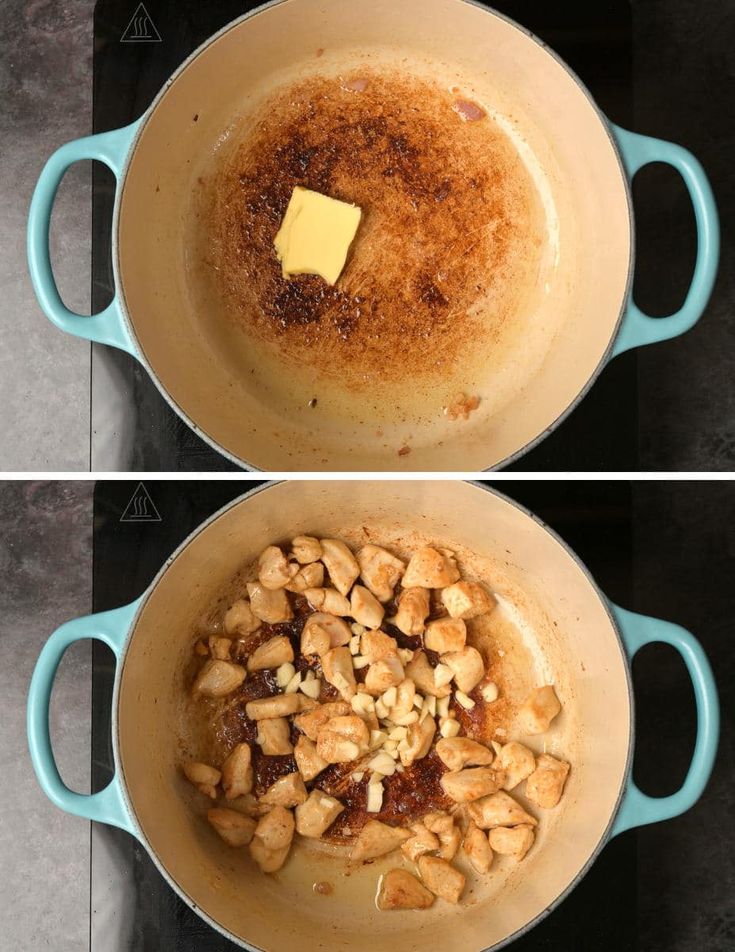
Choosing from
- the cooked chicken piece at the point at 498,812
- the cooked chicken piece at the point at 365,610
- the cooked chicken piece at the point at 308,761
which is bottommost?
the cooked chicken piece at the point at 498,812

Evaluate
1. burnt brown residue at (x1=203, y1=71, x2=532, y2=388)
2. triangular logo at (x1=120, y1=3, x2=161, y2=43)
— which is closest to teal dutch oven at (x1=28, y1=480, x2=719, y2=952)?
burnt brown residue at (x1=203, y1=71, x2=532, y2=388)

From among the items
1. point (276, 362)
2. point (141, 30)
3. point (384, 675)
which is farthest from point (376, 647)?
point (141, 30)

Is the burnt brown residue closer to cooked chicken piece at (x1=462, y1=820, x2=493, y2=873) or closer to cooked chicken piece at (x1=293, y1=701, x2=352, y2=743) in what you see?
cooked chicken piece at (x1=293, y1=701, x2=352, y2=743)

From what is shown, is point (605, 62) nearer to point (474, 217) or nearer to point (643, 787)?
point (474, 217)

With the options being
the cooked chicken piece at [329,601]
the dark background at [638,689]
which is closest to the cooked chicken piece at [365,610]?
the cooked chicken piece at [329,601]

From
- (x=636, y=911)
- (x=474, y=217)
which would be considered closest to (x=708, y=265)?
(x=474, y=217)

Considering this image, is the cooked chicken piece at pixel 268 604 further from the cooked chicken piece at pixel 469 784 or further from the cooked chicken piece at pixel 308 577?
the cooked chicken piece at pixel 469 784

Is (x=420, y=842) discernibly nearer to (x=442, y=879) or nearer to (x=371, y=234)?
(x=442, y=879)
